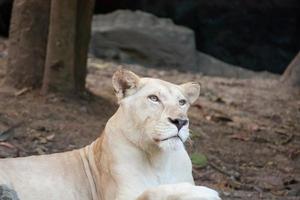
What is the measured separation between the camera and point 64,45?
8.77 m

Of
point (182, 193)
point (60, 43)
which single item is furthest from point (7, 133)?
point (182, 193)

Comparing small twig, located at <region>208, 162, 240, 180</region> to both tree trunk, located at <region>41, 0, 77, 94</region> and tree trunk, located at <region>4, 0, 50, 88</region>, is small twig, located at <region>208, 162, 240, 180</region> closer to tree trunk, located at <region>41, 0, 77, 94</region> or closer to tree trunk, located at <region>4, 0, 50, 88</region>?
tree trunk, located at <region>41, 0, 77, 94</region>

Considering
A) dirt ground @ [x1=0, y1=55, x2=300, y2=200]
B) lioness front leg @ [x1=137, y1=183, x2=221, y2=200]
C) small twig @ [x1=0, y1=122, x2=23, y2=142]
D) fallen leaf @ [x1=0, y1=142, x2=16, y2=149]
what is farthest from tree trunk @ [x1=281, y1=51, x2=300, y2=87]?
lioness front leg @ [x1=137, y1=183, x2=221, y2=200]

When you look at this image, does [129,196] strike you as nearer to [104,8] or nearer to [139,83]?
[139,83]

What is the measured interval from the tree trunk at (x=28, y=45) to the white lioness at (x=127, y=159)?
305 centimetres

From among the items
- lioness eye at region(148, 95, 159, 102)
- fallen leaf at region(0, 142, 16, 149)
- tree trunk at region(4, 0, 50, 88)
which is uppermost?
lioness eye at region(148, 95, 159, 102)

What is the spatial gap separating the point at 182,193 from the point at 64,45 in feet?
15.0

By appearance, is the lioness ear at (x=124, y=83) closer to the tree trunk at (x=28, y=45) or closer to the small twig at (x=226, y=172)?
the small twig at (x=226, y=172)

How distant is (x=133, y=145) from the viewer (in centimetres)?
581

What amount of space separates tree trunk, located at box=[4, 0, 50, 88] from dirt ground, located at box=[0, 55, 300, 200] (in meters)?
0.19

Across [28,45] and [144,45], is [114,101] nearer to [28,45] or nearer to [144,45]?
[28,45]

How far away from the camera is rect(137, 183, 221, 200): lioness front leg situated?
432 cm

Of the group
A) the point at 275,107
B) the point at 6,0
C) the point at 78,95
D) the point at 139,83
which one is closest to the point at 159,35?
the point at 6,0

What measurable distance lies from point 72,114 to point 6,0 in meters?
8.02
